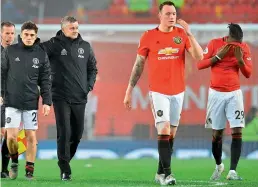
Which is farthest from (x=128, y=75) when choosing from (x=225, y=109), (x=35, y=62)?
(x=35, y=62)

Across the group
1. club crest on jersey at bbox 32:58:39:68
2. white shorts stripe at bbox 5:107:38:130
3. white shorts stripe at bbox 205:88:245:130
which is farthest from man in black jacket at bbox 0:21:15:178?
white shorts stripe at bbox 205:88:245:130

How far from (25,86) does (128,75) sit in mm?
10840

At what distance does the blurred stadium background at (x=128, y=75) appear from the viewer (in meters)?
21.4

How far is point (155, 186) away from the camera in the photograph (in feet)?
34.2

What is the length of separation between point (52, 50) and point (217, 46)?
215cm

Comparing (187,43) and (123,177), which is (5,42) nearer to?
(123,177)

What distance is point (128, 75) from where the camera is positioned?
22500mm

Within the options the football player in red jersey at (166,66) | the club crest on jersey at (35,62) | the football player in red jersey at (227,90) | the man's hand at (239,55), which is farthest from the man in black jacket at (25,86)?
the man's hand at (239,55)

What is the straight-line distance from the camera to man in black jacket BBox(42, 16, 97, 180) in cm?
1180

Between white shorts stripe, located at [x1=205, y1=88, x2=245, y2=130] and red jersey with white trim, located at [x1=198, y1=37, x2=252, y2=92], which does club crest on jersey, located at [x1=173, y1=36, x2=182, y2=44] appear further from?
white shorts stripe, located at [x1=205, y1=88, x2=245, y2=130]

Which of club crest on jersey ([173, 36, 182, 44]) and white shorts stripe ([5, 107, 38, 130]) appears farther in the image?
white shorts stripe ([5, 107, 38, 130])

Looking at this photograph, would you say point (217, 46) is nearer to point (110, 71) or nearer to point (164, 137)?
point (164, 137)

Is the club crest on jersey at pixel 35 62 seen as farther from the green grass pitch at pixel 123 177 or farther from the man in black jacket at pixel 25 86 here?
the green grass pitch at pixel 123 177

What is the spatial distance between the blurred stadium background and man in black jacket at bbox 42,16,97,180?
9.18m
